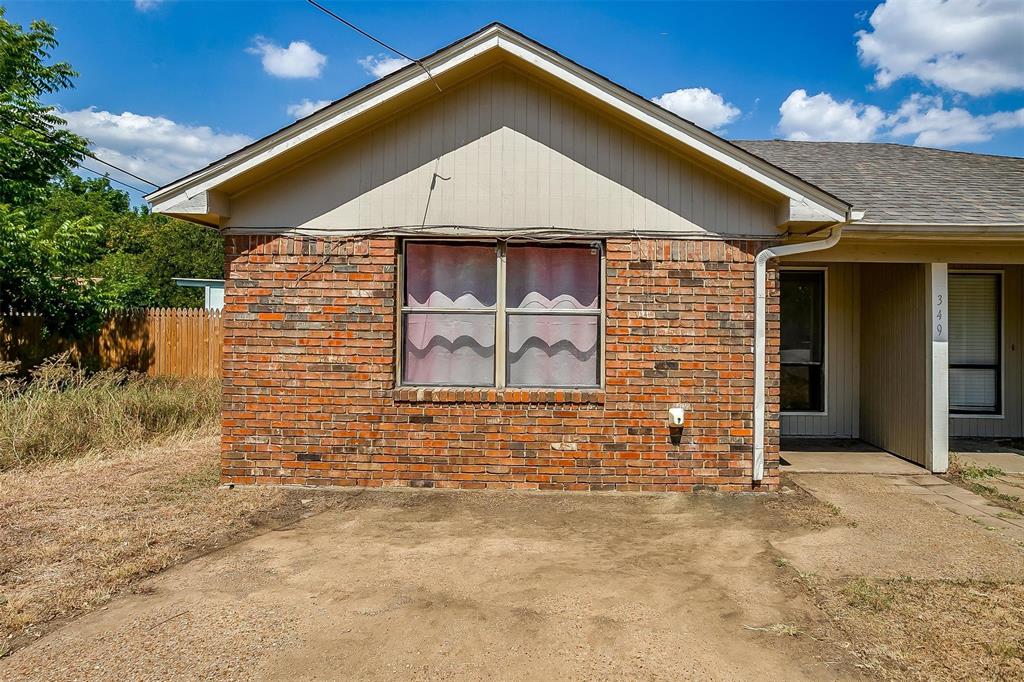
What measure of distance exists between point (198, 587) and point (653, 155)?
5.24m

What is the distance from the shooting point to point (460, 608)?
347 cm

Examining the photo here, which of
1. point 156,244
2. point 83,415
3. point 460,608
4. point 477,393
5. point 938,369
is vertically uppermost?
point 156,244

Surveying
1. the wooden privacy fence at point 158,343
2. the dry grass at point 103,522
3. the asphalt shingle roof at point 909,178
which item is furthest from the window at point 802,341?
the wooden privacy fence at point 158,343

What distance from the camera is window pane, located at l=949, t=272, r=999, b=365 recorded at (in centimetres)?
855

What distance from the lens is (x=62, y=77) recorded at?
17766mm

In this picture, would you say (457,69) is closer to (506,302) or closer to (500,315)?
(506,302)

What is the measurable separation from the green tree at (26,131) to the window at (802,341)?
1563cm

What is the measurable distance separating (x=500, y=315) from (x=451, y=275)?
2.12ft

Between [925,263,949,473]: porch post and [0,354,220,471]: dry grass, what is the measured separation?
9717 millimetres

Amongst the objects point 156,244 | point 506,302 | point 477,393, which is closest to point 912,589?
point 477,393

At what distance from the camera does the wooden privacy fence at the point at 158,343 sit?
13.8 m

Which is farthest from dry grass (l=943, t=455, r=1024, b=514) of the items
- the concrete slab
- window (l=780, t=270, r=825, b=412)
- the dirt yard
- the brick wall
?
the brick wall

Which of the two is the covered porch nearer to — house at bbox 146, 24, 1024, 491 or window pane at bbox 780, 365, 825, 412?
window pane at bbox 780, 365, 825, 412

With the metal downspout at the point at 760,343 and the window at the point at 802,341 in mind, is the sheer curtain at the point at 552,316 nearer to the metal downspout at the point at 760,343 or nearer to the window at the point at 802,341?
the metal downspout at the point at 760,343
